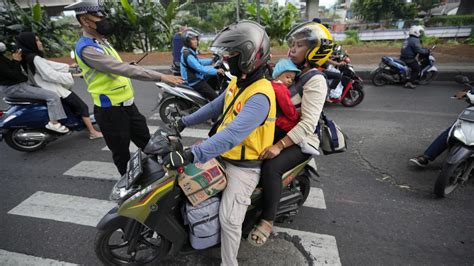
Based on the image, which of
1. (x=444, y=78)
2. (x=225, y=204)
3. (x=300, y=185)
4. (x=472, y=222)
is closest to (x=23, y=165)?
(x=225, y=204)

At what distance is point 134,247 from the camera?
2.25 meters

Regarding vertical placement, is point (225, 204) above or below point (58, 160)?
above

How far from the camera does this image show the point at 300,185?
289cm

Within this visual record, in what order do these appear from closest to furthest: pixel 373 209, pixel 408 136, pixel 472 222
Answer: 1. pixel 472 222
2. pixel 373 209
3. pixel 408 136

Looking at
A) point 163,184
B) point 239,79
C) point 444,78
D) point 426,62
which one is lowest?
point 444,78

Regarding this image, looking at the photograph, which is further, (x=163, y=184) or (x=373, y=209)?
(x=373, y=209)

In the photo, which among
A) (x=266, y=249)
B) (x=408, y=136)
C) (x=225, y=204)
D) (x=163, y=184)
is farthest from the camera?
(x=408, y=136)

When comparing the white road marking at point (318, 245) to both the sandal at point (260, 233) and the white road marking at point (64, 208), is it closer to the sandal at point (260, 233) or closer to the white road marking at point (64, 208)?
the sandal at point (260, 233)

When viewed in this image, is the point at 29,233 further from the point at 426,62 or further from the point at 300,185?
the point at 426,62

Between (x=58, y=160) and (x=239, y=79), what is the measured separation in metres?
3.62

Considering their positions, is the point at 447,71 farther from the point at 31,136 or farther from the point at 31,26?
the point at 31,26

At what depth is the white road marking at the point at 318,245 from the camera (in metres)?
2.42

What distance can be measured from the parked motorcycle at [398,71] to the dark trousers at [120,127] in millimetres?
6882

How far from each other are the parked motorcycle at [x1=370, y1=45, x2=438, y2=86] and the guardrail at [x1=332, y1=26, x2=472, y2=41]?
965cm
